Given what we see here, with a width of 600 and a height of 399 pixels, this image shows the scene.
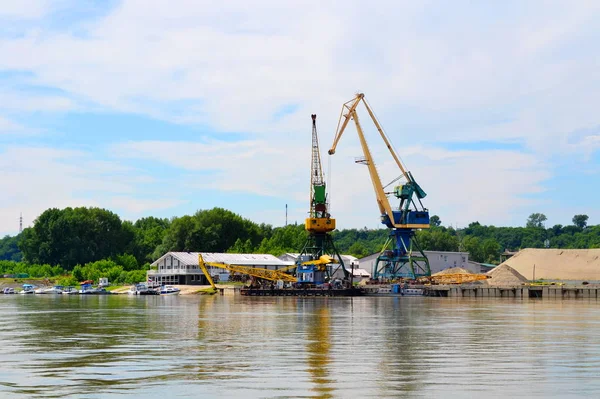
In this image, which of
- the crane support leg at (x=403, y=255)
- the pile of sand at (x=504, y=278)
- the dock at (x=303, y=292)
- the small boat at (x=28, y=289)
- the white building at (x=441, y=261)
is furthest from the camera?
the white building at (x=441, y=261)

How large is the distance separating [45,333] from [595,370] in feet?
90.7

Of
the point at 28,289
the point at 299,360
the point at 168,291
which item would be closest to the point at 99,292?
the point at 168,291

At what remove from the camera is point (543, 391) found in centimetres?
2228

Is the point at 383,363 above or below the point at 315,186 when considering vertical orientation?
below

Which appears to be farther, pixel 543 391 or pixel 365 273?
pixel 365 273

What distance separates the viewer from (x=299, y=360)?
29500mm

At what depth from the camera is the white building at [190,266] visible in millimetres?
141625

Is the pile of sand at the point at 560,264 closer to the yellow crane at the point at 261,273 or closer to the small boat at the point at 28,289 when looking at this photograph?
the yellow crane at the point at 261,273

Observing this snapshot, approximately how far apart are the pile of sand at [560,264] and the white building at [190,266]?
44.7 meters

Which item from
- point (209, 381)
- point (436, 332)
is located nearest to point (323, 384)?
point (209, 381)

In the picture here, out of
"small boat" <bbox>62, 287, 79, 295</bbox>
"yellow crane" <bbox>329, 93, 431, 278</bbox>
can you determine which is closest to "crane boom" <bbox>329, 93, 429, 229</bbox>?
"yellow crane" <bbox>329, 93, 431, 278</bbox>

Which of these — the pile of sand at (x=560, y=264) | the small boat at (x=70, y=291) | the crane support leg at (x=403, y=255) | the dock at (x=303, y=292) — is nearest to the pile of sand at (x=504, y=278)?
the crane support leg at (x=403, y=255)

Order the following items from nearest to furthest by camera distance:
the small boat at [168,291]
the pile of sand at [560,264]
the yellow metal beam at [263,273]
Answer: the yellow metal beam at [263,273] → the small boat at [168,291] → the pile of sand at [560,264]

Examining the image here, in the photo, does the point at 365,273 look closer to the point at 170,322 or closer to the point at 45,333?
the point at 170,322
